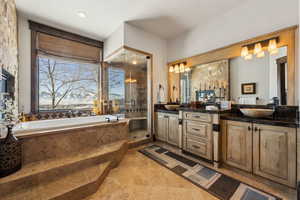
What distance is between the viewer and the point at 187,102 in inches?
122

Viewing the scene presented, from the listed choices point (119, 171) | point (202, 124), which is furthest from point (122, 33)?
point (119, 171)

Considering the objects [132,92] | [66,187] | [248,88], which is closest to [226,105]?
[248,88]

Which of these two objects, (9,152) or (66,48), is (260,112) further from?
(66,48)

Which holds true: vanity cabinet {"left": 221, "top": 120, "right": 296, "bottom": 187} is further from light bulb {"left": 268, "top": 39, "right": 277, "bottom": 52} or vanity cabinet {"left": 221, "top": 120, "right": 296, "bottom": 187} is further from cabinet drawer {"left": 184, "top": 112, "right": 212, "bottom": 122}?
light bulb {"left": 268, "top": 39, "right": 277, "bottom": 52}

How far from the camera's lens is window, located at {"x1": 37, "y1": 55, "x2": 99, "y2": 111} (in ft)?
9.83

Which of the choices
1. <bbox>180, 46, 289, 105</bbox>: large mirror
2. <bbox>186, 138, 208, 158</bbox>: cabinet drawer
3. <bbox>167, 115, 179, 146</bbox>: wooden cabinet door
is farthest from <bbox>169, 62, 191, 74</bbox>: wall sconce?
<bbox>186, 138, 208, 158</bbox>: cabinet drawer

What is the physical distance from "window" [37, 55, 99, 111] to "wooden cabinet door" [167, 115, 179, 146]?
238 centimetres

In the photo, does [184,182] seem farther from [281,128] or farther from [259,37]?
[259,37]

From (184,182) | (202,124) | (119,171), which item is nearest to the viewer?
(184,182)

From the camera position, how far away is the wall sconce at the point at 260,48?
6.24ft

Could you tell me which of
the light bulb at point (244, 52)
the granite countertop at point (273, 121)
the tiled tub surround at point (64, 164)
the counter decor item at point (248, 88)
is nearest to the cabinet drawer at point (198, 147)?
the granite countertop at point (273, 121)

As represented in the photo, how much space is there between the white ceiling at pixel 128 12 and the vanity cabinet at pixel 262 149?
2.18 metres

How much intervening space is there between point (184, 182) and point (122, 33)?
124 inches

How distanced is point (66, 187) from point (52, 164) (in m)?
0.40
